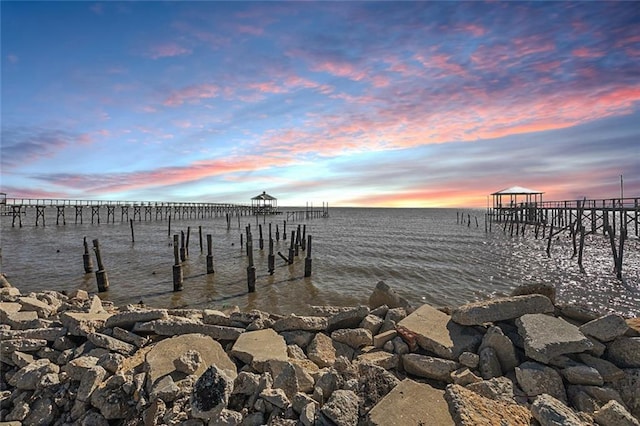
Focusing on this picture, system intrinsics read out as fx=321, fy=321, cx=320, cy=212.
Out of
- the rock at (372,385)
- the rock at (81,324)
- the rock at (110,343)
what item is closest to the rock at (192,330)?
the rock at (110,343)

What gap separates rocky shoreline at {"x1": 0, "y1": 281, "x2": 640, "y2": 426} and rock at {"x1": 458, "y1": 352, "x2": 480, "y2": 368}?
15mm

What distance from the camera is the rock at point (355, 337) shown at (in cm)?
597

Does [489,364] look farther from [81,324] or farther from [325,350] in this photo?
[81,324]

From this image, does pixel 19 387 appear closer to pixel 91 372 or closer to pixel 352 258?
pixel 91 372

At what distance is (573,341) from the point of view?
15.7ft

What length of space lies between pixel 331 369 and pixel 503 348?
272 cm

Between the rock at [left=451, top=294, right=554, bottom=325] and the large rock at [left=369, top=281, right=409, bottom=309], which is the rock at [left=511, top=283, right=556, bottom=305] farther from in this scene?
the large rock at [left=369, top=281, right=409, bottom=309]

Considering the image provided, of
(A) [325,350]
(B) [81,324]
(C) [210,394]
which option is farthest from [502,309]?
(B) [81,324]

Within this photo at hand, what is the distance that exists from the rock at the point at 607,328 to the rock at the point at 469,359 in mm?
1911

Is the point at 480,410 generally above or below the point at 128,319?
below

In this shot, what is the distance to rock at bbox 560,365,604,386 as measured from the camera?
4387 mm

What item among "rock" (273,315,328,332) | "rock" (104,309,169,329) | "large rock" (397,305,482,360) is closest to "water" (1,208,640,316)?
"rock" (273,315,328,332)

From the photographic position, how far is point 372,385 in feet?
14.0

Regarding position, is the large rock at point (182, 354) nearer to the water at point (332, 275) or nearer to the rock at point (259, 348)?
the rock at point (259, 348)
